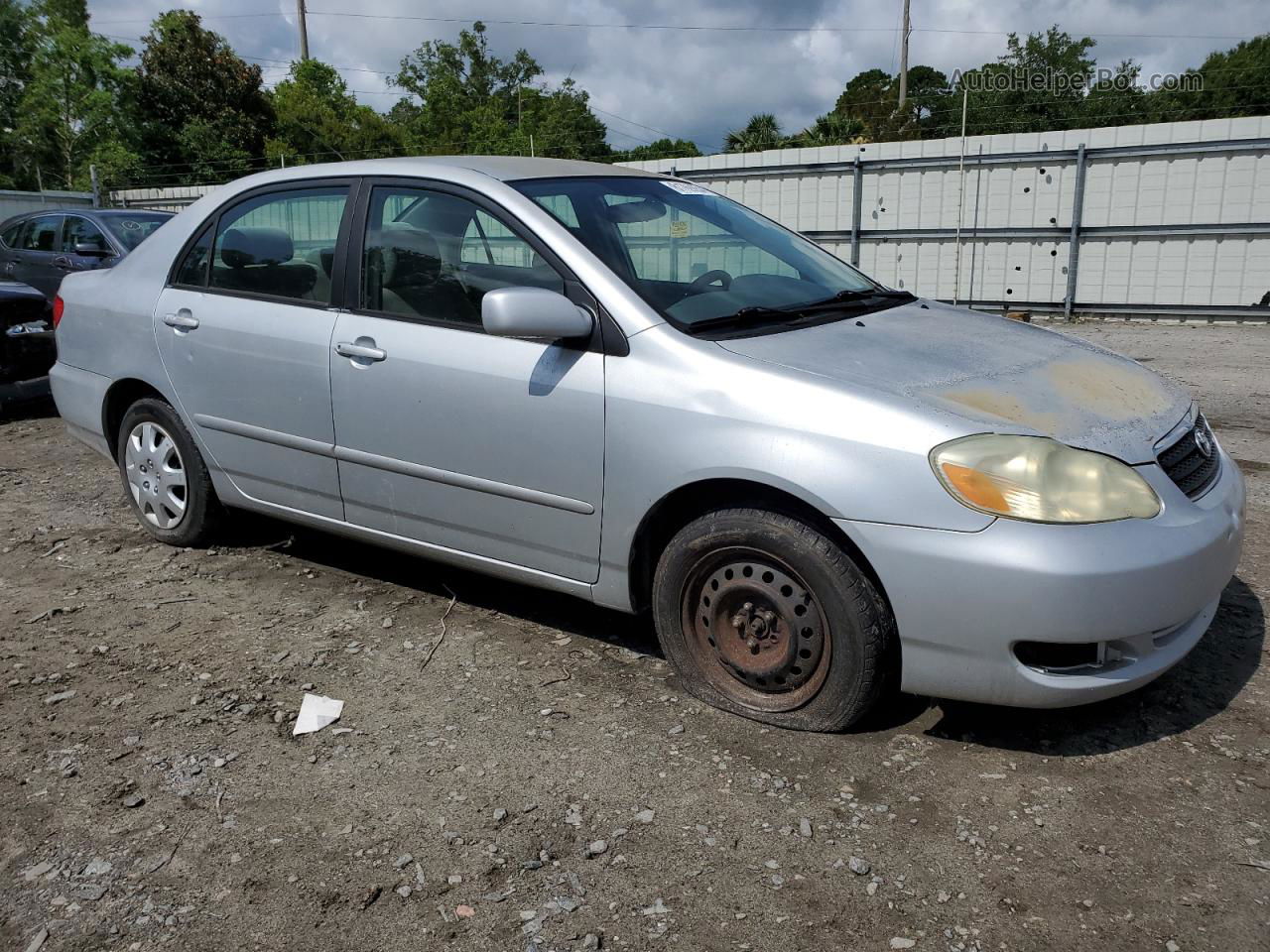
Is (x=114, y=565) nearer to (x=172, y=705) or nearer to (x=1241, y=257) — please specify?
(x=172, y=705)

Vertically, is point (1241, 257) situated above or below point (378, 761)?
above

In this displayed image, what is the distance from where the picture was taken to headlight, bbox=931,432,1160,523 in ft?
8.71

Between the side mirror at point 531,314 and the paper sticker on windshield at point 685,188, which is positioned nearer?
the side mirror at point 531,314

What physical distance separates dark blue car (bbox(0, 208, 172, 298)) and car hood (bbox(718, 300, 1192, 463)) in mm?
8479

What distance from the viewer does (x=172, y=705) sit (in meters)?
3.36

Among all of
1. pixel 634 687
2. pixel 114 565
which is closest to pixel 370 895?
pixel 634 687

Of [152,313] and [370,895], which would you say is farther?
[152,313]

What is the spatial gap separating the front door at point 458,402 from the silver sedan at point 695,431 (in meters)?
0.01

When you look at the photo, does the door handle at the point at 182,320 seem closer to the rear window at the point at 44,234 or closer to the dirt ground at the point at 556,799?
the dirt ground at the point at 556,799

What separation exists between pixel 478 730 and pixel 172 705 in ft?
3.31

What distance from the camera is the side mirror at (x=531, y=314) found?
3.14m

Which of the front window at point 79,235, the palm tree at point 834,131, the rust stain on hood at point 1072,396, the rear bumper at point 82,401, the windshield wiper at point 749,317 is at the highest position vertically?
the palm tree at point 834,131

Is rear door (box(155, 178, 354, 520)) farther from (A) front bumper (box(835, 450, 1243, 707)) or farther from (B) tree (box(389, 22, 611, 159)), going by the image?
(B) tree (box(389, 22, 611, 159))

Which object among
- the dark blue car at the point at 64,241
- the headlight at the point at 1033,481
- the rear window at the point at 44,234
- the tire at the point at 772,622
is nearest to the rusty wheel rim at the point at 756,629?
the tire at the point at 772,622
